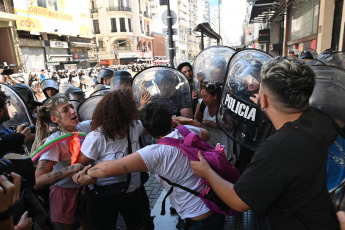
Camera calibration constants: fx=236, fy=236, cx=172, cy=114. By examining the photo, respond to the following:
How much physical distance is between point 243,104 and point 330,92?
2.21 ft

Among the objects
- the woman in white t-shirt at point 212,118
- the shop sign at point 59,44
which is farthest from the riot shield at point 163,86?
the shop sign at point 59,44

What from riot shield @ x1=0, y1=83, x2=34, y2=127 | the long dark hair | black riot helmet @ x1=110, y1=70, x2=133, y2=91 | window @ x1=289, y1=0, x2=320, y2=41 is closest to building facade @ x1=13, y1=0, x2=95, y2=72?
window @ x1=289, y1=0, x2=320, y2=41

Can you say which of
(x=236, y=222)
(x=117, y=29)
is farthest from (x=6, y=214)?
(x=117, y=29)

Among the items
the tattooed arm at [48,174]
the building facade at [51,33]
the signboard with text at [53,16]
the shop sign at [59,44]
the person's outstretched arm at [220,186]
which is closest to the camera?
the person's outstretched arm at [220,186]

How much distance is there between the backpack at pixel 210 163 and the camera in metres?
1.47

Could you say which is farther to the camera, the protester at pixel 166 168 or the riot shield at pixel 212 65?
the riot shield at pixel 212 65

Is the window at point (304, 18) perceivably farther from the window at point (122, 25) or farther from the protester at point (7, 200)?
the window at point (122, 25)

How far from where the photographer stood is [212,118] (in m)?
2.84

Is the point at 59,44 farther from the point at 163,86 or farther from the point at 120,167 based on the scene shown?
the point at 120,167

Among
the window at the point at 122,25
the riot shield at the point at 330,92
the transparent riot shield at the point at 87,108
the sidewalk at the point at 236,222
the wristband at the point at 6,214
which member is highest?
the window at the point at 122,25

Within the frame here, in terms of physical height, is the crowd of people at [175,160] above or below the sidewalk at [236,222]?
above

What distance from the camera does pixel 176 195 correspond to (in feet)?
5.54

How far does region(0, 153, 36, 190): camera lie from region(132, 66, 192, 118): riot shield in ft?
5.21

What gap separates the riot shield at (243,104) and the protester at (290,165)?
575 millimetres
